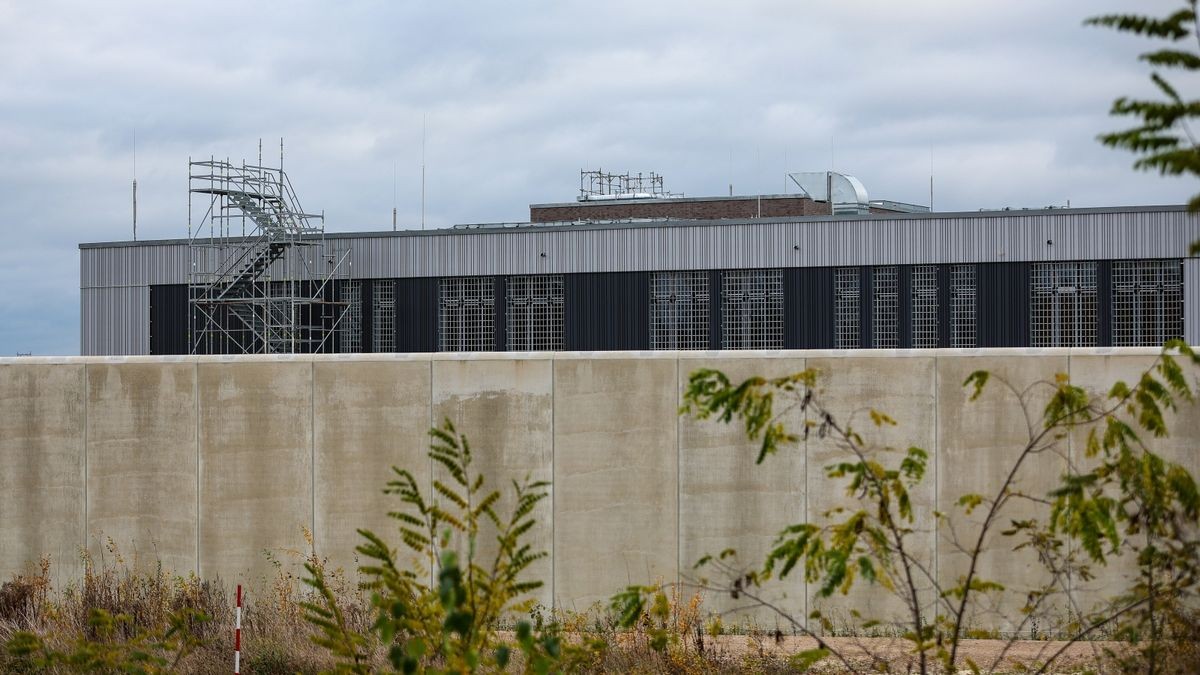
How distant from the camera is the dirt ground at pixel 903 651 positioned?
46.3 feet

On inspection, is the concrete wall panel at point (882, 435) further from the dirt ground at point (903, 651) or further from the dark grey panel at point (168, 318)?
the dark grey panel at point (168, 318)

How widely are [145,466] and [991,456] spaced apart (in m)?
11.2

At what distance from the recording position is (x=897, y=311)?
43.4 metres

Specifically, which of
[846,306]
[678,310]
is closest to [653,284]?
[678,310]

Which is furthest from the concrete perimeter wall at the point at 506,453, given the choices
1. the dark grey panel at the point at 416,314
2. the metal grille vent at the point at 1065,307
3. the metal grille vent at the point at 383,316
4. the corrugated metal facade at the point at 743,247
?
the metal grille vent at the point at 383,316

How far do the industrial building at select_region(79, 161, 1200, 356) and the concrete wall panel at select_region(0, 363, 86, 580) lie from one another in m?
25.4

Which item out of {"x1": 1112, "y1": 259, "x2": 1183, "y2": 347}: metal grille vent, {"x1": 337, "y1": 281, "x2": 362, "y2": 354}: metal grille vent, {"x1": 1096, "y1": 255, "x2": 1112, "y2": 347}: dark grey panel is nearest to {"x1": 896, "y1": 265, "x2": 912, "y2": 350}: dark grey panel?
{"x1": 1096, "y1": 255, "x2": 1112, "y2": 347}: dark grey panel

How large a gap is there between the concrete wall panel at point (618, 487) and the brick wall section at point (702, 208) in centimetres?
4401

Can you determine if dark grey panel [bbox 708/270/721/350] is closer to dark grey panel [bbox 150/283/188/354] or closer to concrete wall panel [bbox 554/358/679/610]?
dark grey panel [bbox 150/283/188/354]

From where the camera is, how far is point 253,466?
19203 millimetres

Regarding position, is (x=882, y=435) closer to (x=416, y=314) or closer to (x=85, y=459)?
(x=85, y=459)

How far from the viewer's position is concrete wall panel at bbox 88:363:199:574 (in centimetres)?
1953

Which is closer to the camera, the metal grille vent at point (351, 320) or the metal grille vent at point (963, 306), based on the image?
the metal grille vent at point (963, 306)

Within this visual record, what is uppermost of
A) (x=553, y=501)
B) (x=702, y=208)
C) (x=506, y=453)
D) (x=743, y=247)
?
(x=702, y=208)
